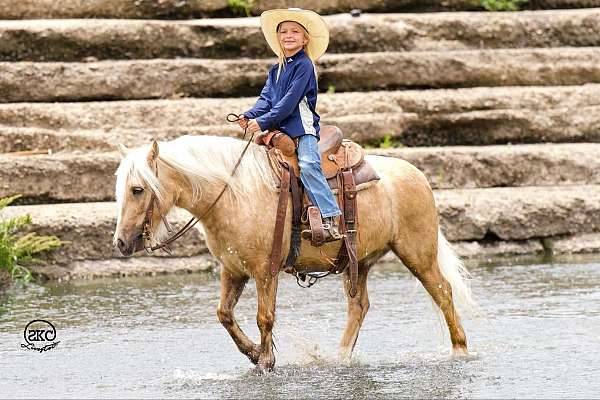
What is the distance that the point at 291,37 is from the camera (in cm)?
1010

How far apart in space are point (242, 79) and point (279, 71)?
833cm

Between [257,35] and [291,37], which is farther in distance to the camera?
[257,35]

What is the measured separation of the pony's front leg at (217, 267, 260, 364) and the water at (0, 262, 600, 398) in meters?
0.19

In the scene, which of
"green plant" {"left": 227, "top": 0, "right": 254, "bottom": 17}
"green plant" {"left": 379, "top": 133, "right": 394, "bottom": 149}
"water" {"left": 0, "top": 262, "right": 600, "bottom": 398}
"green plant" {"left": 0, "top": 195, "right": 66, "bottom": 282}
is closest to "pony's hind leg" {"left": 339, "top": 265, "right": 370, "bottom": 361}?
"water" {"left": 0, "top": 262, "right": 600, "bottom": 398}

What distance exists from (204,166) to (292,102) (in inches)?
34.2

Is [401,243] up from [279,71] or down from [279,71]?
down

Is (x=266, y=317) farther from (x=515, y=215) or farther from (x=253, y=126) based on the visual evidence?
(x=515, y=215)

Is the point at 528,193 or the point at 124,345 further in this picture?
the point at 528,193

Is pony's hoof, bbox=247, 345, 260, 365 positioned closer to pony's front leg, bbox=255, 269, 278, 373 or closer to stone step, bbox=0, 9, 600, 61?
pony's front leg, bbox=255, 269, 278, 373

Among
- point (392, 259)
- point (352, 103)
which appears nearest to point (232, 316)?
point (392, 259)

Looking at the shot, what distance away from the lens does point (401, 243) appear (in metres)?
10.7

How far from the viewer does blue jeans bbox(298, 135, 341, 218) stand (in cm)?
995

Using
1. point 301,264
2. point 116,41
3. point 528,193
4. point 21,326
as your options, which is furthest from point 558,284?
point 116,41

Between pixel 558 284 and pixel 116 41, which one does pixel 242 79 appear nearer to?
pixel 116 41
